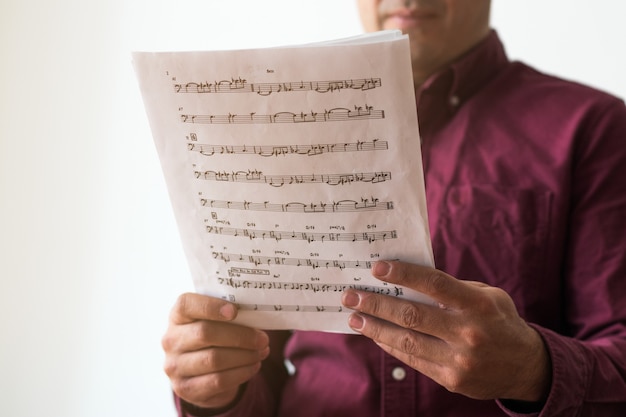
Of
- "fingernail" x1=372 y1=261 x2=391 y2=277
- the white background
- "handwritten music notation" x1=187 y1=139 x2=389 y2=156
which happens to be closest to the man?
"fingernail" x1=372 y1=261 x2=391 y2=277

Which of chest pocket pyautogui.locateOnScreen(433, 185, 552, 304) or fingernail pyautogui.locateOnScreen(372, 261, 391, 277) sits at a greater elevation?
fingernail pyautogui.locateOnScreen(372, 261, 391, 277)

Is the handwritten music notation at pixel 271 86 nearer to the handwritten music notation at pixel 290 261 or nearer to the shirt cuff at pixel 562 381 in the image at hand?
the handwritten music notation at pixel 290 261

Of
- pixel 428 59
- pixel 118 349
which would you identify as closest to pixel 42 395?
pixel 118 349

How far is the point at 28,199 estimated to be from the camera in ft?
4.45

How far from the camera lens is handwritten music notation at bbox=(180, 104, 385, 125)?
1.75 ft

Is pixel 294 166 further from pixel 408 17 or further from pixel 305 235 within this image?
pixel 408 17

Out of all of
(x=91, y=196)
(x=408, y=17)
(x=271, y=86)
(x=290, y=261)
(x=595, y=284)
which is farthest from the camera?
(x=91, y=196)

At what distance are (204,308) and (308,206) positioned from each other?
0.19 meters

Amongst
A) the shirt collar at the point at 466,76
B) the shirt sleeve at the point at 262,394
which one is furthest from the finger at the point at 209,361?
the shirt collar at the point at 466,76

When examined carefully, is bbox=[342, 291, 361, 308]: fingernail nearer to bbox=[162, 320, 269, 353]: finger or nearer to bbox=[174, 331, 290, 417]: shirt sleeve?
bbox=[162, 320, 269, 353]: finger

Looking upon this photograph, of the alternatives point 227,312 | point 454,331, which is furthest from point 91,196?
point 454,331

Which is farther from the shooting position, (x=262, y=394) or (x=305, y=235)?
(x=262, y=394)

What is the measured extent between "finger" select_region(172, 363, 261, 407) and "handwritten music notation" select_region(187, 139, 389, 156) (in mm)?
284

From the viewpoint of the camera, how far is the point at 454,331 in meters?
0.58
